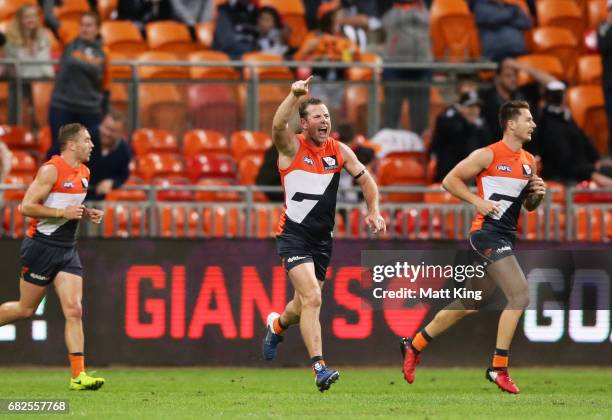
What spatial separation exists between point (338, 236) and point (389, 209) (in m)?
0.71

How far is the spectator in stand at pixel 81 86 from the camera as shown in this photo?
16.8 metres

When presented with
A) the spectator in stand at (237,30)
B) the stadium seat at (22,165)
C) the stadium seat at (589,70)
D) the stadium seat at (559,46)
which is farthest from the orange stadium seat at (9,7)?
the stadium seat at (589,70)

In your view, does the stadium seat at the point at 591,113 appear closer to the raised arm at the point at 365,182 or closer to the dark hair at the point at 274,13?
the dark hair at the point at 274,13

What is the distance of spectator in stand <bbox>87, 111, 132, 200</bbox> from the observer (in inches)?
620

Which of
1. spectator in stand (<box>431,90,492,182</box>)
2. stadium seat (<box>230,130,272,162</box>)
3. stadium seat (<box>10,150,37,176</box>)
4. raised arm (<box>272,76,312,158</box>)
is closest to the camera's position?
raised arm (<box>272,76,312,158</box>)

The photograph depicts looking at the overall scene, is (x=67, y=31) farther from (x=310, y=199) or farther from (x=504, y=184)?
(x=504, y=184)

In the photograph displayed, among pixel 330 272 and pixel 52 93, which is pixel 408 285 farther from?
pixel 52 93

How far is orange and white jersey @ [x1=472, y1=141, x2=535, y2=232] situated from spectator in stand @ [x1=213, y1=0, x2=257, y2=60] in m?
8.57

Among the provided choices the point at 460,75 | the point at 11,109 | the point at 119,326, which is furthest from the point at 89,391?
the point at 460,75

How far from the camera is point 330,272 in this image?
15195 millimetres

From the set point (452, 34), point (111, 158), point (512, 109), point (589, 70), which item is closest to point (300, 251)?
point (512, 109)

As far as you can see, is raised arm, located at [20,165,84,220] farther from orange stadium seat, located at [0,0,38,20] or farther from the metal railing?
orange stadium seat, located at [0,0,38,20]

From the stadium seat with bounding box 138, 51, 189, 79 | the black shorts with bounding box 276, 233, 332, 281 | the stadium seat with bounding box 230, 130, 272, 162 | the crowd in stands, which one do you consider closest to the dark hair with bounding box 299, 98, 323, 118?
the black shorts with bounding box 276, 233, 332, 281

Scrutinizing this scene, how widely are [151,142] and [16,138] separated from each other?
1.73m
